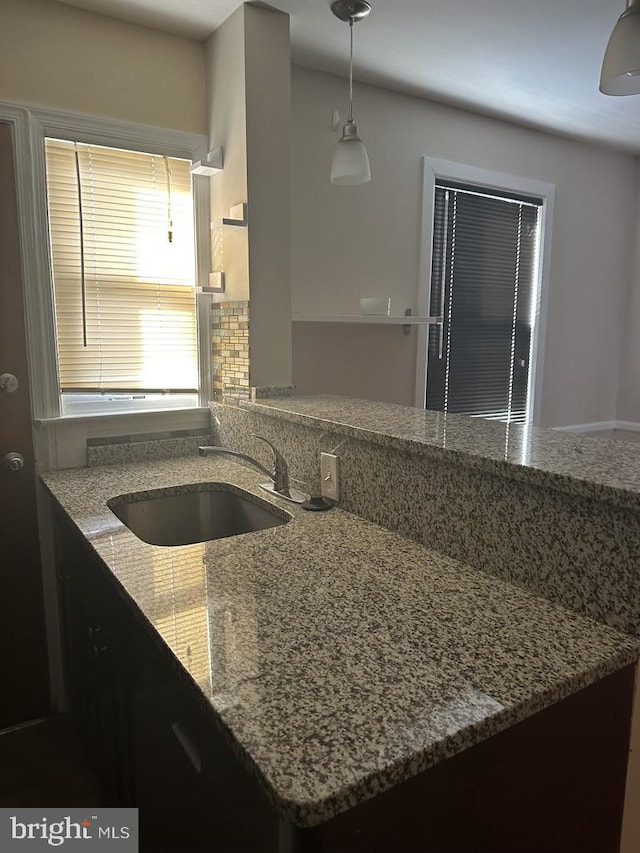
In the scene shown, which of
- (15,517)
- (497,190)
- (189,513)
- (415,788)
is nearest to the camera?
(415,788)

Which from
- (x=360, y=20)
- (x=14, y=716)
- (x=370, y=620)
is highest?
(x=360, y=20)

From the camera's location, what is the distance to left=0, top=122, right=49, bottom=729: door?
6.17 ft

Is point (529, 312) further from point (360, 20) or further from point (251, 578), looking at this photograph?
point (251, 578)

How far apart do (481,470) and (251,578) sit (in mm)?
490

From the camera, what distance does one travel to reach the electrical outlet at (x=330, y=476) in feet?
5.16

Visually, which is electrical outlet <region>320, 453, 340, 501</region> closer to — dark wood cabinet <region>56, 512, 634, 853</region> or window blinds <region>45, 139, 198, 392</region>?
dark wood cabinet <region>56, 512, 634, 853</region>

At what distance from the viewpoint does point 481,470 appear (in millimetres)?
1122

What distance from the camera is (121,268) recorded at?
2094 mm

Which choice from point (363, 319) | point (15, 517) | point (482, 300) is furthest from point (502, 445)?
point (482, 300)

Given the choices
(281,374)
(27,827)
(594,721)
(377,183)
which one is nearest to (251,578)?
(594,721)

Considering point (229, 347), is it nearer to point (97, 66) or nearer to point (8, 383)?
point (8, 383)

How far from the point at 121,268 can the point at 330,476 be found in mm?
1119

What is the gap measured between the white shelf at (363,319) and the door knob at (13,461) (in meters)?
1.08

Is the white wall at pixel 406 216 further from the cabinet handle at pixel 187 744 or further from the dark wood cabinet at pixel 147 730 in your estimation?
the cabinet handle at pixel 187 744
